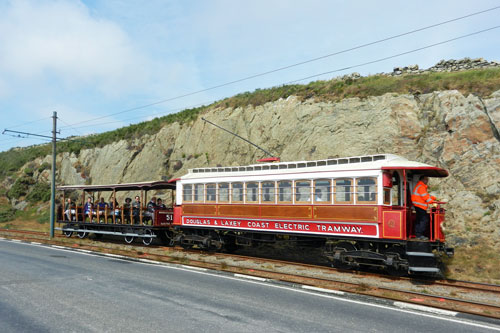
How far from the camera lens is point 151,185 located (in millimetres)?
19469

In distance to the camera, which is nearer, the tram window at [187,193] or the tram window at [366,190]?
the tram window at [366,190]

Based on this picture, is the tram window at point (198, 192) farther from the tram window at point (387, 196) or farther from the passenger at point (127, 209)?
the tram window at point (387, 196)

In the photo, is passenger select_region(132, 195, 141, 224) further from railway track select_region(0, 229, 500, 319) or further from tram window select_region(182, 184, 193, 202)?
railway track select_region(0, 229, 500, 319)

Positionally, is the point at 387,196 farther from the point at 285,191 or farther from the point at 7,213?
the point at 7,213

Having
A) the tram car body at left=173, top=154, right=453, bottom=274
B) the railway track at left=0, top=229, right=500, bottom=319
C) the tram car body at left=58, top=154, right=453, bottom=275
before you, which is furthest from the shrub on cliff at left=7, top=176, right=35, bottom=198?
the tram car body at left=173, top=154, right=453, bottom=274

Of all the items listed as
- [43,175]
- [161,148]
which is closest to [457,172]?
[161,148]

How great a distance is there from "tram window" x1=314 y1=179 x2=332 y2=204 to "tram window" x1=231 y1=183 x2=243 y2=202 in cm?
342

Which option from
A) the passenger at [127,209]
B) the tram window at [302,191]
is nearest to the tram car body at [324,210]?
the tram window at [302,191]

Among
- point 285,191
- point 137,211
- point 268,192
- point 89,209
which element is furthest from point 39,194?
point 285,191

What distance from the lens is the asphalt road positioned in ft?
22.0

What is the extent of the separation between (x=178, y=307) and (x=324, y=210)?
669cm

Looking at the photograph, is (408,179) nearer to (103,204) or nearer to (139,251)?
(139,251)

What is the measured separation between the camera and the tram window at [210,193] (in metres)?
16.5

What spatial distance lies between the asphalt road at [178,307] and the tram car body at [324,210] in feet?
11.4
